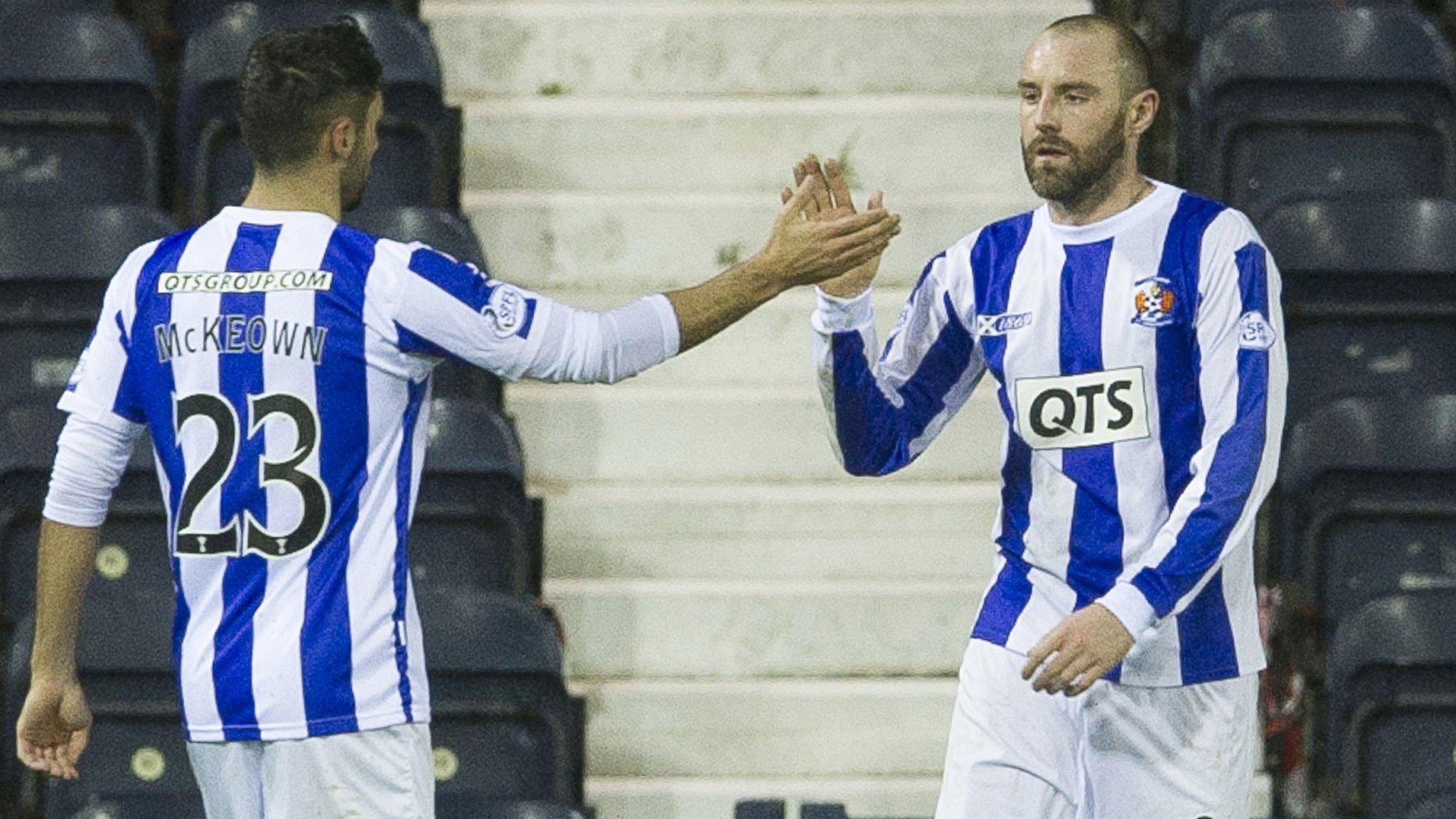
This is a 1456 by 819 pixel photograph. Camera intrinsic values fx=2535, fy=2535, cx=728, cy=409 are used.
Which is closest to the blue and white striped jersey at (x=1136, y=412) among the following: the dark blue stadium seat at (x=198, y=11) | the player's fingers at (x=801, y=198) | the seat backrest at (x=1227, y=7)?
the player's fingers at (x=801, y=198)

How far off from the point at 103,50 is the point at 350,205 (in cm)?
315

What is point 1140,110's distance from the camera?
388 centimetres

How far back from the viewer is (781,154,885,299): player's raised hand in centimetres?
373

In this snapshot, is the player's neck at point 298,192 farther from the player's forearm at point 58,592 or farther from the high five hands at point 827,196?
the high five hands at point 827,196

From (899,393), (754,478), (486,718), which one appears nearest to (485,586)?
(486,718)

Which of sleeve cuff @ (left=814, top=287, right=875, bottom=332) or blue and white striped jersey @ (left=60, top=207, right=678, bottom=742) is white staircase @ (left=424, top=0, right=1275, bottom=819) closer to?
sleeve cuff @ (left=814, top=287, right=875, bottom=332)

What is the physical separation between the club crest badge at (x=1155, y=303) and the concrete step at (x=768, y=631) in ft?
7.29

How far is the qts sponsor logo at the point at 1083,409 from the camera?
375cm

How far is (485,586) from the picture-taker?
561cm

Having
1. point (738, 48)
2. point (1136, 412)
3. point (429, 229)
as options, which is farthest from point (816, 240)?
point (738, 48)

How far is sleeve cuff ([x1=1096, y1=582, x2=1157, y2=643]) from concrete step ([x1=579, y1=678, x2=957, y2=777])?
2.25 meters

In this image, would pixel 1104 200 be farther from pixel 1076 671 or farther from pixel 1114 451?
pixel 1076 671

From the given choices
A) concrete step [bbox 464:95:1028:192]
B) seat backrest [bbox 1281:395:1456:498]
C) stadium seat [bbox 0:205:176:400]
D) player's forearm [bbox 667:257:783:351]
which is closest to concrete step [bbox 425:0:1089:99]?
concrete step [bbox 464:95:1028:192]

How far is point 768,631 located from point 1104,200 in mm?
2260
